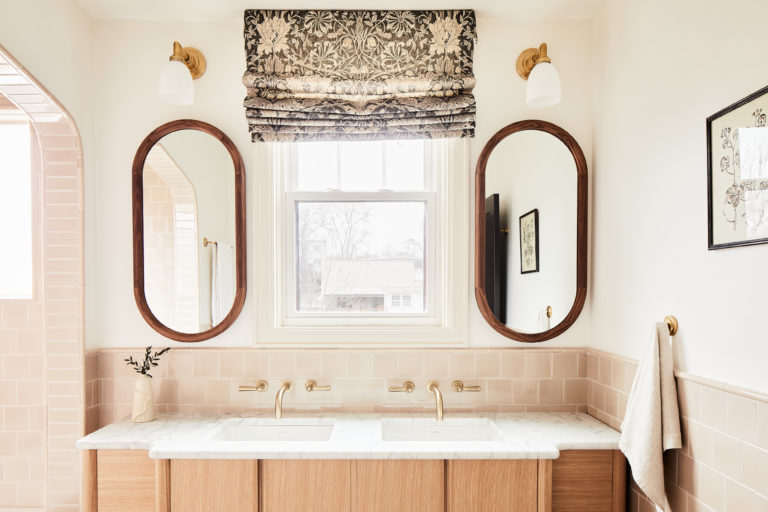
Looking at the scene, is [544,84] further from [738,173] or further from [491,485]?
[491,485]

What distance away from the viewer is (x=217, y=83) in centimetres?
222

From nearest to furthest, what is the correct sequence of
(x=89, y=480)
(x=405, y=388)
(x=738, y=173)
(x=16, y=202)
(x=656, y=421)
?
(x=738, y=173) → (x=656, y=421) → (x=89, y=480) → (x=405, y=388) → (x=16, y=202)

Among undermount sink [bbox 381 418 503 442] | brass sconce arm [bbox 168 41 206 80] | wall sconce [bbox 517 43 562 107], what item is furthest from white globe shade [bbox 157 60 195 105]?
undermount sink [bbox 381 418 503 442]

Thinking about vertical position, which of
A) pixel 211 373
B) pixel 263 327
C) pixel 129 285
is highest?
pixel 129 285

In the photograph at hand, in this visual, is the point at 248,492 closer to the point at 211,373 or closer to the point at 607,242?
the point at 211,373

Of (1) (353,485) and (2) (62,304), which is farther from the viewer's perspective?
(2) (62,304)

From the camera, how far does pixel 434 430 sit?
2.13 meters

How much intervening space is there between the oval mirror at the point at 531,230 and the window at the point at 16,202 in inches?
94.8

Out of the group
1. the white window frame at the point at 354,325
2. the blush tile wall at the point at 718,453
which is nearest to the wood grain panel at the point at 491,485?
the blush tile wall at the point at 718,453

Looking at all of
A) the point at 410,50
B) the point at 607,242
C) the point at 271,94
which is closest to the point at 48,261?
the point at 271,94

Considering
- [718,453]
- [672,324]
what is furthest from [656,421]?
[672,324]

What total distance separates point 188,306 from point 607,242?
6.31 ft

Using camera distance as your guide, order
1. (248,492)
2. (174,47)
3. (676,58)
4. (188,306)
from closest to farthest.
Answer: (676,58) < (248,492) < (174,47) < (188,306)

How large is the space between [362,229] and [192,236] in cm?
80
